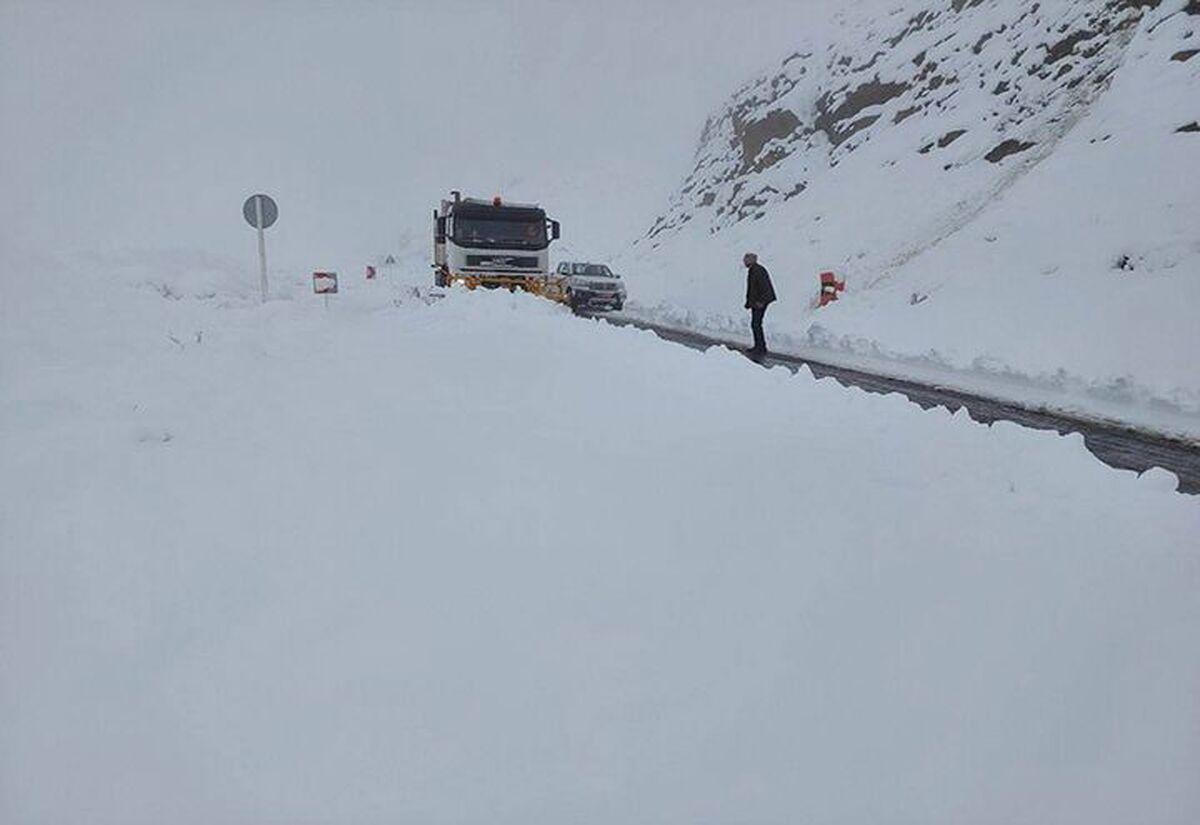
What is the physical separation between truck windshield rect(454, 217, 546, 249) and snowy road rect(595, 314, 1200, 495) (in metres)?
7.83

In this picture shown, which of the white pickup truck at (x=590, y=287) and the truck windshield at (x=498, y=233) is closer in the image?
the truck windshield at (x=498, y=233)

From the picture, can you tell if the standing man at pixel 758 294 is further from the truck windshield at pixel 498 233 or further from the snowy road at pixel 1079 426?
the truck windshield at pixel 498 233

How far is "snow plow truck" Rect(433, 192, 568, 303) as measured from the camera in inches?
645

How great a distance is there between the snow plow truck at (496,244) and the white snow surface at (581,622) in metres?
11.9

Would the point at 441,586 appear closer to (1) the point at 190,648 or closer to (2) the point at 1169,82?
(1) the point at 190,648

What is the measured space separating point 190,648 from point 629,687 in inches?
63.6

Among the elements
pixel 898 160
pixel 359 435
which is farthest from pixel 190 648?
pixel 898 160

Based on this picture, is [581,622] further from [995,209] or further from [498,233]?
[995,209]

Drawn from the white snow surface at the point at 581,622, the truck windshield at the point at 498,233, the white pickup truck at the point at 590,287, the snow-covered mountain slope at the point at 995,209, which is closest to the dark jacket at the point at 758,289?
the snow-covered mountain slope at the point at 995,209

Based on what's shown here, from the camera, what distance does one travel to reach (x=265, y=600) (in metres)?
2.83

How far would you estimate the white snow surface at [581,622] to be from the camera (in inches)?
84.3

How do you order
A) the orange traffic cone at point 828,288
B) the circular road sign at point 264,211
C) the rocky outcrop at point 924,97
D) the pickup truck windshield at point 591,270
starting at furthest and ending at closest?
1. the pickup truck windshield at point 591,270
2. the rocky outcrop at point 924,97
3. the orange traffic cone at point 828,288
4. the circular road sign at point 264,211

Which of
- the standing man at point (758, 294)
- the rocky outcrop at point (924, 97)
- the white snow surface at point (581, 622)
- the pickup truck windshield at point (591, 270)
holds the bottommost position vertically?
the white snow surface at point (581, 622)

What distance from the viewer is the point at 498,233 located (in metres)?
16.6
